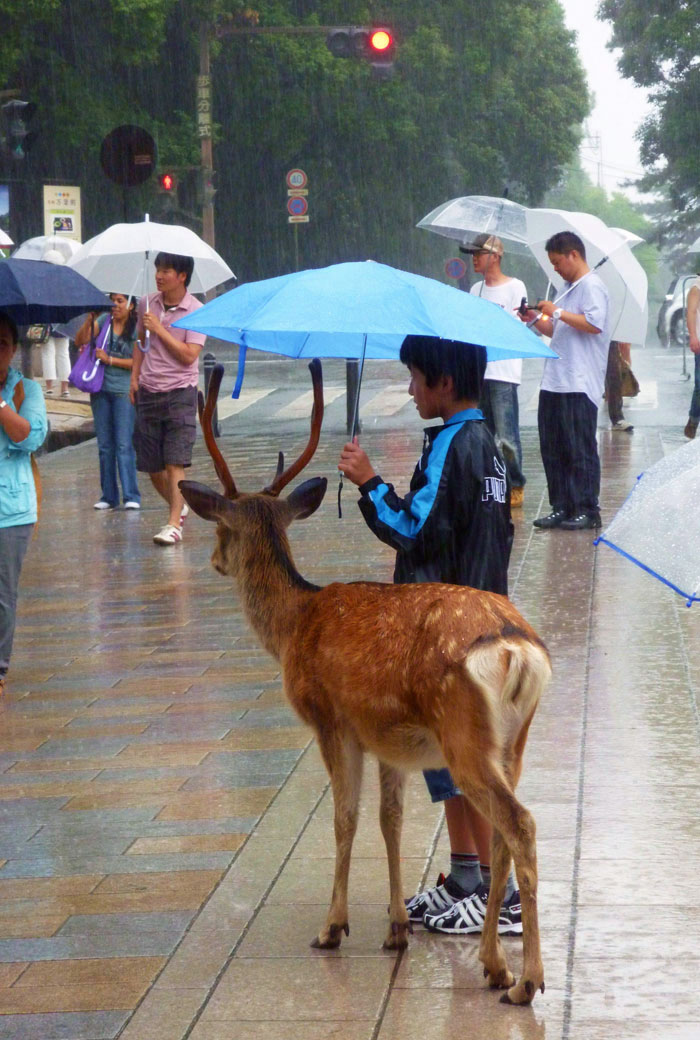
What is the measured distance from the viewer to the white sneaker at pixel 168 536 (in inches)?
428

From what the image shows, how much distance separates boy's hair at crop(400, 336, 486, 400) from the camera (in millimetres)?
4254

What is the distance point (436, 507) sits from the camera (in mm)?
4176

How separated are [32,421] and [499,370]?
485 centimetres

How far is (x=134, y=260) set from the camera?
11.7 meters

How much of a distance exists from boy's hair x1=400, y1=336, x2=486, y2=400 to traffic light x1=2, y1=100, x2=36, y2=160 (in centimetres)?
1559

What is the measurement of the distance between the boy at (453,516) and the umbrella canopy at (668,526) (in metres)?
0.61

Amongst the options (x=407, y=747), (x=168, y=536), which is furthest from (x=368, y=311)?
(x=168, y=536)

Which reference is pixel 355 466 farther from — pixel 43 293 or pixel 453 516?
pixel 43 293

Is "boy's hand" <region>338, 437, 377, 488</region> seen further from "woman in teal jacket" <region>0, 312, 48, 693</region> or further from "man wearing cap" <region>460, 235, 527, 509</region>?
"man wearing cap" <region>460, 235, 527, 509</region>

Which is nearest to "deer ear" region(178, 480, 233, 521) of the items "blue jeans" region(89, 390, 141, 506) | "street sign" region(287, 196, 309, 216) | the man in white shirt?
the man in white shirt

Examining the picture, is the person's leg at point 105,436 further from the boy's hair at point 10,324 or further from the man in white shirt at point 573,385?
the boy's hair at point 10,324

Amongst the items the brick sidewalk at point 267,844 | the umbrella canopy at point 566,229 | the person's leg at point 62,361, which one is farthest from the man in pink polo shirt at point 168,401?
the person's leg at point 62,361

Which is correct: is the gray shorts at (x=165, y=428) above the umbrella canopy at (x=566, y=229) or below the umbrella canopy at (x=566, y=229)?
below

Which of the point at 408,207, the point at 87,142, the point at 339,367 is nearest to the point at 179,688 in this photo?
the point at 339,367
